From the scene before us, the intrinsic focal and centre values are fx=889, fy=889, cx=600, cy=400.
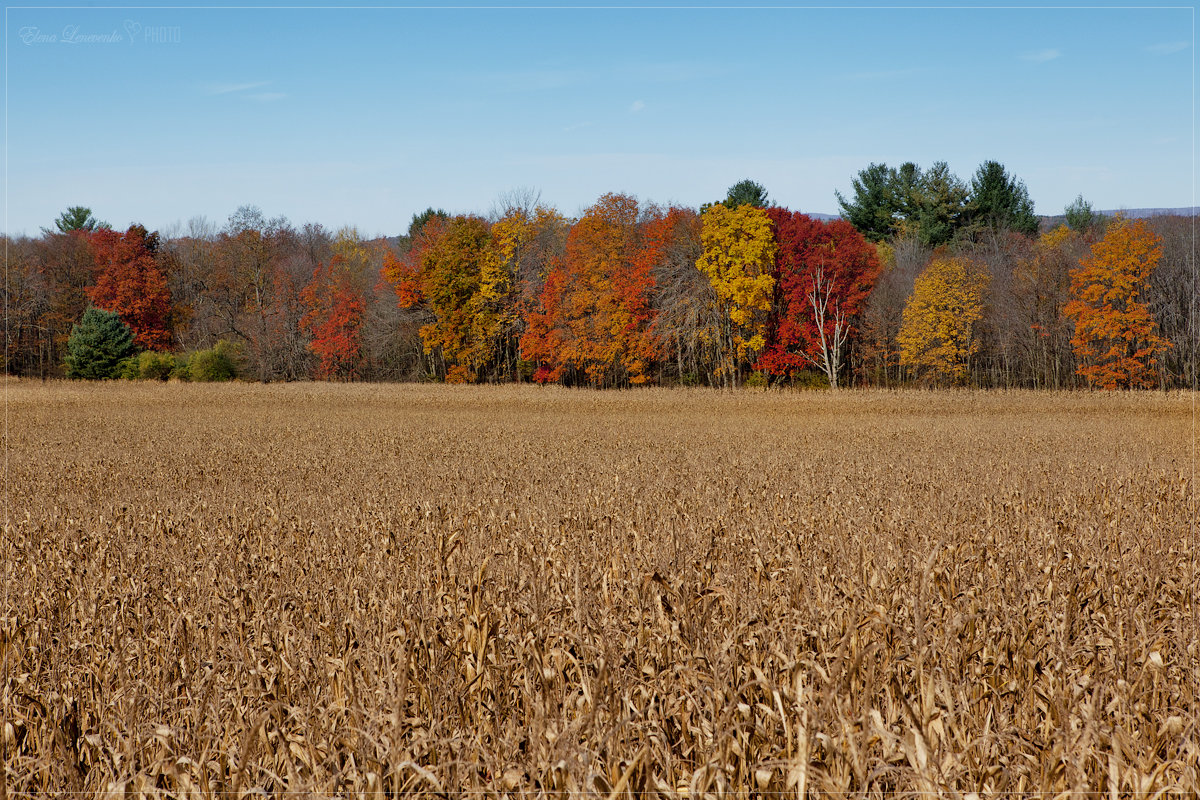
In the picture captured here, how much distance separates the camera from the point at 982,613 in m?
4.30

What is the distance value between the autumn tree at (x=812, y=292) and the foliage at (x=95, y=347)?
1503 inches

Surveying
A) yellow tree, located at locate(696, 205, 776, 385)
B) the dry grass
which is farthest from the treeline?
the dry grass

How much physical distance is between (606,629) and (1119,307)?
41729 millimetres

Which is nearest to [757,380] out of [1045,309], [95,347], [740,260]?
[740,260]

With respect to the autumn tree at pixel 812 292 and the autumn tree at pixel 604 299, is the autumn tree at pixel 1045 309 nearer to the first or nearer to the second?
the autumn tree at pixel 812 292

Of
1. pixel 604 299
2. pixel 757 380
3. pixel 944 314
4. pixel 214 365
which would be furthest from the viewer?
pixel 214 365

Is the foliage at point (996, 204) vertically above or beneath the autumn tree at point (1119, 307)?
above

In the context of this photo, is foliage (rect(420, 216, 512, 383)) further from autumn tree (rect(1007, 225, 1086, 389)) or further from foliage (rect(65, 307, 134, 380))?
autumn tree (rect(1007, 225, 1086, 389))

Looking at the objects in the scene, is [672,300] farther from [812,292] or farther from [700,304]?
[812,292]

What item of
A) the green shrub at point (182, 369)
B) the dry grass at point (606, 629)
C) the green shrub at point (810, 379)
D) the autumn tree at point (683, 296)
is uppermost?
the autumn tree at point (683, 296)

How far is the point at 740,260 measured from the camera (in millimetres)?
41531

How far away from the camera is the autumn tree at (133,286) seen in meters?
59.1

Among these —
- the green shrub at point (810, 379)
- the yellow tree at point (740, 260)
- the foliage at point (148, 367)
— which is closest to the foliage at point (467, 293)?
the yellow tree at point (740, 260)

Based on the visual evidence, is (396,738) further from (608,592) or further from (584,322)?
(584,322)
